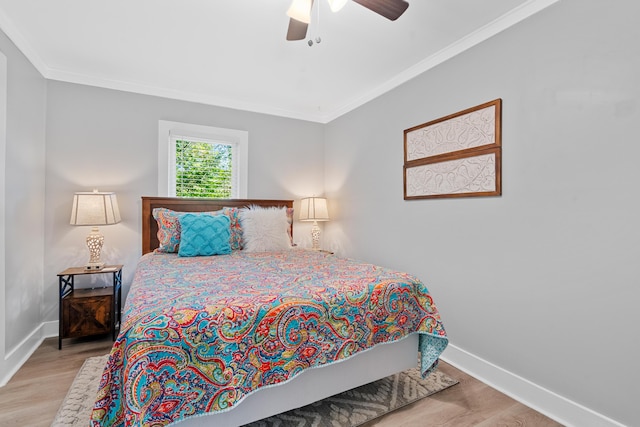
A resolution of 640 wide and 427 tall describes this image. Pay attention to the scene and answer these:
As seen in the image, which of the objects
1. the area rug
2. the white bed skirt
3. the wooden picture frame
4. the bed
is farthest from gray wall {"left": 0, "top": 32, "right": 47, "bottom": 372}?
the wooden picture frame

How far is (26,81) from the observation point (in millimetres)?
2508

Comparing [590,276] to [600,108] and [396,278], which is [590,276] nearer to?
[600,108]

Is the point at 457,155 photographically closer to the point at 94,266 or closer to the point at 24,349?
the point at 94,266

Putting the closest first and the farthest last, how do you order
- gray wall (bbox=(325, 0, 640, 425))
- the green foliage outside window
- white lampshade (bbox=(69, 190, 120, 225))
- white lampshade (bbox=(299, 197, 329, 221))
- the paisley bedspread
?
1. the paisley bedspread
2. gray wall (bbox=(325, 0, 640, 425))
3. white lampshade (bbox=(69, 190, 120, 225))
4. the green foliage outside window
5. white lampshade (bbox=(299, 197, 329, 221))

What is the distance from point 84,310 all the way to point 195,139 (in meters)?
2.02

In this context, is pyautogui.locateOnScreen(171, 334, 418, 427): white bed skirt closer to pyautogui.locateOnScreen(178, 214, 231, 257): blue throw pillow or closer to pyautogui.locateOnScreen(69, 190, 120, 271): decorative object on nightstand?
pyautogui.locateOnScreen(178, 214, 231, 257): blue throw pillow

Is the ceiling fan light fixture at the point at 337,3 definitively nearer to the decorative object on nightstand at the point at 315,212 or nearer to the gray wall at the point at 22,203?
the gray wall at the point at 22,203

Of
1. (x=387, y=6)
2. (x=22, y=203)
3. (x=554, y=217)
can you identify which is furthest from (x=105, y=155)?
(x=554, y=217)

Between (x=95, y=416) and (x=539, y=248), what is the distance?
94.6 inches

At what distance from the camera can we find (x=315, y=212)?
3.96 metres

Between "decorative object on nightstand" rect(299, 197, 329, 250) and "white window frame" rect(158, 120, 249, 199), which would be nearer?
"white window frame" rect(158, 120, 249, 199)

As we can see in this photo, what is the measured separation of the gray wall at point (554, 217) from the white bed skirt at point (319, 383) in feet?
2.40

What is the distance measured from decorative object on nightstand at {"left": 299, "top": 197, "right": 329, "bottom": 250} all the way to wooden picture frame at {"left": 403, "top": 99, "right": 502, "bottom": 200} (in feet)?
4.30

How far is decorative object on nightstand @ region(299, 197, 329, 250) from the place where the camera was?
3.96 meters
